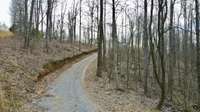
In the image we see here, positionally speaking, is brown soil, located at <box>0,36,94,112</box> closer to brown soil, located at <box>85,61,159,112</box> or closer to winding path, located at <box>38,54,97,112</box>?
winding path, located at <box>38,54,97,112</box>

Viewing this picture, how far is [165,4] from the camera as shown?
15.8 m

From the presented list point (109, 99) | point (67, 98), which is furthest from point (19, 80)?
point (109, 99)

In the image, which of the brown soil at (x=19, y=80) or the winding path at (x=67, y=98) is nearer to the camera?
the brown soil at (x=19, y=80)

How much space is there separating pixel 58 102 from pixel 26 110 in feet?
7.00

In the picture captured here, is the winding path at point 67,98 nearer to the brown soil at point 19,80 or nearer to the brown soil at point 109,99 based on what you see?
the brown soil at point 109,99

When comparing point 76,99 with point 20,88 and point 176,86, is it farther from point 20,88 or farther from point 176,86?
point 176,86

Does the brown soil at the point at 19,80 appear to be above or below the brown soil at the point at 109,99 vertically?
above

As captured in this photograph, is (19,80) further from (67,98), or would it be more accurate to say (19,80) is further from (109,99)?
(109,99)

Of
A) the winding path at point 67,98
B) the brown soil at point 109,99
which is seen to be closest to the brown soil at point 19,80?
the winding path at point 67,98

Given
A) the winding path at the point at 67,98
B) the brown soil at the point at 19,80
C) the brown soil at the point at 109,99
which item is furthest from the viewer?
the brown soil at the point at 109,99

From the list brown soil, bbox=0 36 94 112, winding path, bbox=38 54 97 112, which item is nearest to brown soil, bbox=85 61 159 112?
winding path, bbox=38 54 97 112

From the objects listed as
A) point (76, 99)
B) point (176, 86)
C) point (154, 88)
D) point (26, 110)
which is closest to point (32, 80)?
point (76, 99)

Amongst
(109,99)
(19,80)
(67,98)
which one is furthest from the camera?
(19,80)

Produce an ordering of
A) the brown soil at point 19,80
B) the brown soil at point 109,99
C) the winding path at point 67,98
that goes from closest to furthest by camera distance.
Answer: the brown soil at point 19,80, the winding path at point 67,98, the brown soil at point 109,99
